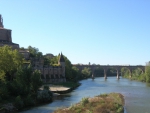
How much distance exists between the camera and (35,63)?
58.3 m

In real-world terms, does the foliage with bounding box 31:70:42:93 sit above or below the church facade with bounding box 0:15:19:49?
below

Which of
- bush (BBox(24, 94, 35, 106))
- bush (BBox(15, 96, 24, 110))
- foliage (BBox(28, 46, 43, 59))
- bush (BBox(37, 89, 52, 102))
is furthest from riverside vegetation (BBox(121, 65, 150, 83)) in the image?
bush (BBox(15, 96, 24, 110))

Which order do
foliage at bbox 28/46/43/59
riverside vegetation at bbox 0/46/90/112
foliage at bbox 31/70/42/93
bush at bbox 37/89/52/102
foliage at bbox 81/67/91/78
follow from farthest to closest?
1. foliage at bbox 81/67/91/78
2. foliage at bbox 28/46/43/59
3. foliage at bbox 31/70/42/93
4. bush at bbox 37/89/52/102
5. riverside vegetation at bbox 0/46/90/112

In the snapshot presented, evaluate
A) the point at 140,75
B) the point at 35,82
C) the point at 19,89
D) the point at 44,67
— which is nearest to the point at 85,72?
the point at 140,75

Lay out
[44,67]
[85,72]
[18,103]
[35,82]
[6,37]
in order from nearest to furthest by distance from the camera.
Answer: [18,103]
[35,82]
[44,67]
[6,37]
[85,72]

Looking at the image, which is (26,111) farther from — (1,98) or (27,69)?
(27,69)

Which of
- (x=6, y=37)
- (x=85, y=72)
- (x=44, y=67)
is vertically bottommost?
(x=85, y=72)

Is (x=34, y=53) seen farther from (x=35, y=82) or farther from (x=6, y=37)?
(x=35, y=82)

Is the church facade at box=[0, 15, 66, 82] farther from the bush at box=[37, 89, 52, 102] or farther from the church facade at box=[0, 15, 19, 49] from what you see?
the bush at box=[37, 89, 52, 102]

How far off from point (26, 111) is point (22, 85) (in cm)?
666

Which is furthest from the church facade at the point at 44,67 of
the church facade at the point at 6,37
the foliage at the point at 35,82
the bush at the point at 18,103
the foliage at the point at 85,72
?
the foliage at the point at 85,72

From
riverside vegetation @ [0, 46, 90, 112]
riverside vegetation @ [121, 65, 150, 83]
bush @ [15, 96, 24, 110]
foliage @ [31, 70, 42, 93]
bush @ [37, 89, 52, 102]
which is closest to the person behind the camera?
bush @ [15, 96, 24, 110]

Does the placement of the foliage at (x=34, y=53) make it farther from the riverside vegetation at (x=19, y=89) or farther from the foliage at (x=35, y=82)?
the foliage at (x=35, y=82)

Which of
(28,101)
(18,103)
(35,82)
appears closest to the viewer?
(18,103)
